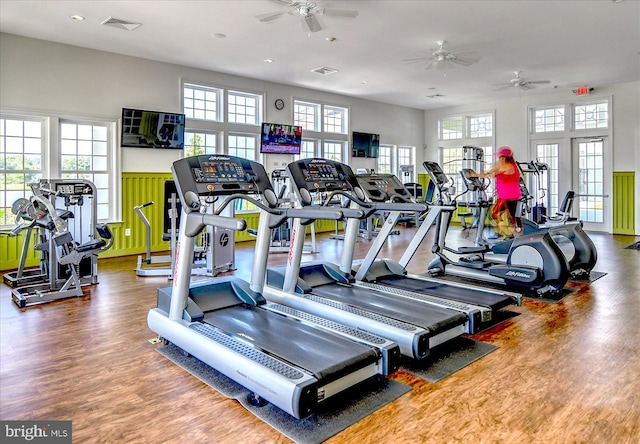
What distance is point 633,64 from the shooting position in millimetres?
8305

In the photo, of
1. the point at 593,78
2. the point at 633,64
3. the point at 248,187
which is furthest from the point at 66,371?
the point at 593,78

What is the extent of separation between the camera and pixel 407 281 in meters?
4.66

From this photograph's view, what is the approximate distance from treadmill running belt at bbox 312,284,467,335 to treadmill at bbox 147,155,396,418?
633 mm

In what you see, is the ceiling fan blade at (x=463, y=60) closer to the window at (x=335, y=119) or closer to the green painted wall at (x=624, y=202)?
the window at (x=335, y=119)

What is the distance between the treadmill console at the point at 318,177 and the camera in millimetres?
3859

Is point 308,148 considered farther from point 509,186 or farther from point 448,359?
point 448,359

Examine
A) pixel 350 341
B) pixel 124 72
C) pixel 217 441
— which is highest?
pixel 124 72

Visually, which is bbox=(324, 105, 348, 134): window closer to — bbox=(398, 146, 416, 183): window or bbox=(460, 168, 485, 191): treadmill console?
bbox=(398, 146, 416, 183): window

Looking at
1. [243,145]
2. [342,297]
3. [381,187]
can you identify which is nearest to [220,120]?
[243,145]

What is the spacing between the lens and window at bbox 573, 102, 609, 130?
1033 cm

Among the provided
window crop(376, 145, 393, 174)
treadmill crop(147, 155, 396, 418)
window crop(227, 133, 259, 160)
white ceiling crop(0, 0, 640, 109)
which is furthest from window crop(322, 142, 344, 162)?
treadmill crop(147, 155, 396, 418)

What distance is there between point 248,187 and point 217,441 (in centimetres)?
173

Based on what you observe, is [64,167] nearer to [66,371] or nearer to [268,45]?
[268,45]

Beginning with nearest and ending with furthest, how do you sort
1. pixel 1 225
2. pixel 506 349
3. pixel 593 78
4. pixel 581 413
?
pixel 581 413 < pixel 506 349 < pixel 1 225 < pixel 593 78
